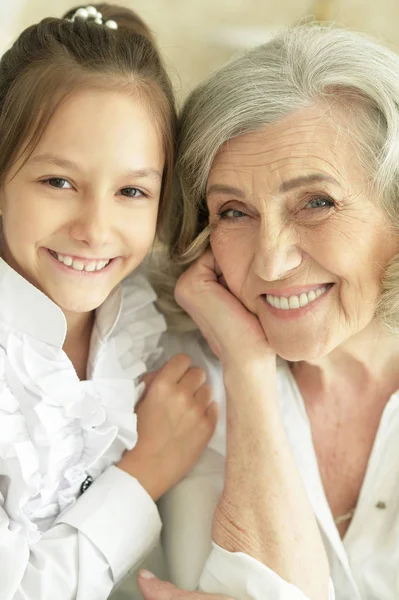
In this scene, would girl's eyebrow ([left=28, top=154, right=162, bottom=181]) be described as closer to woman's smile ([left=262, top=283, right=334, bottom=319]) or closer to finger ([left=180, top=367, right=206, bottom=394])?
woman's smile ([left=262, top=283, right=334, bottom=319])

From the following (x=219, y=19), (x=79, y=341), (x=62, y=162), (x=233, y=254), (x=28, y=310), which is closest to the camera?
(x=62, y=162)

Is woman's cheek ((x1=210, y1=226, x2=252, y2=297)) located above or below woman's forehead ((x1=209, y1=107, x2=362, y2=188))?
below

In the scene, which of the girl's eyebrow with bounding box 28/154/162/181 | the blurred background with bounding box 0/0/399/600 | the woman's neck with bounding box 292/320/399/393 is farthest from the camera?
the blurred background with bounding box 0/0/399/600

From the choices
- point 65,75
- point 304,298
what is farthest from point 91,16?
point 304,298

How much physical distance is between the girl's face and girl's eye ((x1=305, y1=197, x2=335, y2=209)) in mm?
347

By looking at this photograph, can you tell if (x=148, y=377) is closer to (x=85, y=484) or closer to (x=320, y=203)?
(x=85, y=484)

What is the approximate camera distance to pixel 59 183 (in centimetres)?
156

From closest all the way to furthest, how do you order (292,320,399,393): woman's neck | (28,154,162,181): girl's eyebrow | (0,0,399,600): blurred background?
(28,154,162,181): girl's eyebrow, (292,320,399,393): woman's neck, (0,0,399,600): blurred background

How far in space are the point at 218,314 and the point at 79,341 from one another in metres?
0.36

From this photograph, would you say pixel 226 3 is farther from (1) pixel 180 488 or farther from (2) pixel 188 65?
(1) pixel 180 488

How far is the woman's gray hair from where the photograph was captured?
5.12ft

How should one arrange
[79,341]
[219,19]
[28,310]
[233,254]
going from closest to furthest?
[28,310], [233,254], [79,341], [219,19]

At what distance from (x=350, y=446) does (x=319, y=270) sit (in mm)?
537

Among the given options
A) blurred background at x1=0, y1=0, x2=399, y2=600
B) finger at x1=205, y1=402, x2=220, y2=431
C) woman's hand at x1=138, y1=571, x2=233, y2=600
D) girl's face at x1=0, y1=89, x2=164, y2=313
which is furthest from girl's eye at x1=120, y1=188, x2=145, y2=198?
blurred background at x1=0, y1=0, x2=399, y2=600
